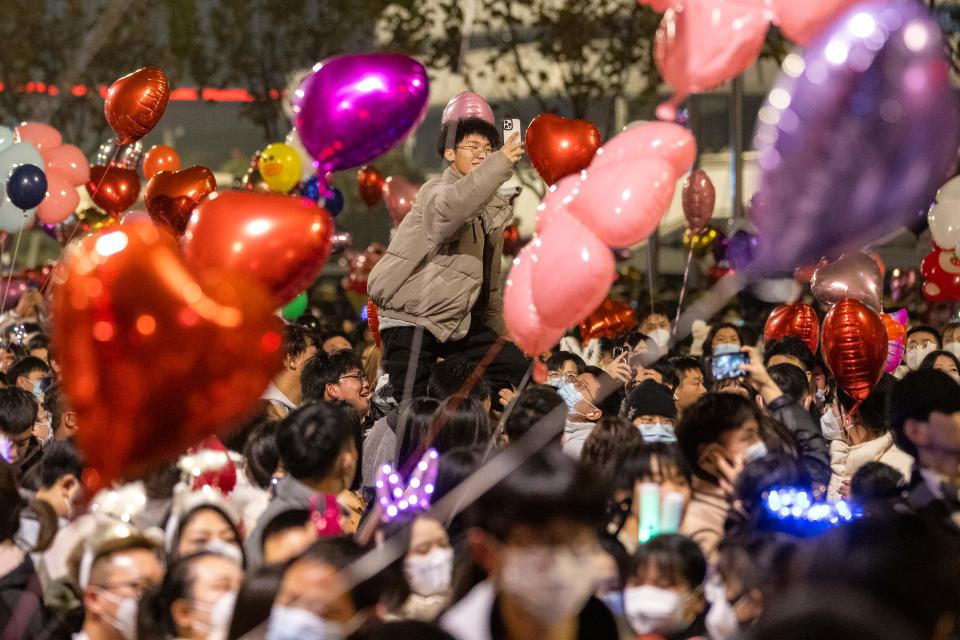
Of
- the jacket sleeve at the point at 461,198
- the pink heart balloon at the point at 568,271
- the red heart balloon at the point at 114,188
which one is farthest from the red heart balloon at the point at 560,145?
the red heart balloon at the point at 114,188

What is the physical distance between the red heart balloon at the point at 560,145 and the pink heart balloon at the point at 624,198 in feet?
5.49

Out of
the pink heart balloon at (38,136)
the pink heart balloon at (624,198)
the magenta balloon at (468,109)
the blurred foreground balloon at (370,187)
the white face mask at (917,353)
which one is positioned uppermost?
the pink heart balloon at (624,198)

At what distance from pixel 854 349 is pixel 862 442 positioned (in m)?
0.58

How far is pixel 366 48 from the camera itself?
20.8m

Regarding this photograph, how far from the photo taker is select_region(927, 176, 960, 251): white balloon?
8094 mm

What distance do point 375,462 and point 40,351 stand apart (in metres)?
4.17

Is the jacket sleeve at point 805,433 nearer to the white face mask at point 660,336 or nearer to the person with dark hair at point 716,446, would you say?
the person with dark hair at point 716,446

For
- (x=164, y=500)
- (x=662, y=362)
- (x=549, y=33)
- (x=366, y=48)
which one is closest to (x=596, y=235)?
(x=164, y=500)

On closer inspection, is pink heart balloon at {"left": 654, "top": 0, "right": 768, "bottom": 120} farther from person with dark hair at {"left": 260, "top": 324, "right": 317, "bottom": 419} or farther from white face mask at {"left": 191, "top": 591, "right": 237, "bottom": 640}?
person with dark hair at {"left": 260, "top": 324, "right": 317, "bottom": 419}

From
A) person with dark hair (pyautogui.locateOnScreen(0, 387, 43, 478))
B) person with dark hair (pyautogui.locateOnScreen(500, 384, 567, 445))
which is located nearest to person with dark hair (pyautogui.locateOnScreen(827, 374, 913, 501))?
person with dark hair (pyautogui.locateOnScreen(500, 384, 567, 445))

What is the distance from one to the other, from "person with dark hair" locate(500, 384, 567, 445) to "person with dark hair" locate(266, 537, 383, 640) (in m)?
1.79

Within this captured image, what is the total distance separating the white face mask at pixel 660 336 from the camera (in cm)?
866

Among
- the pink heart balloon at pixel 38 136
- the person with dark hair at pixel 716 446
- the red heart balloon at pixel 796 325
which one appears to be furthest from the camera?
the pink heart balloon at pixel 38 136

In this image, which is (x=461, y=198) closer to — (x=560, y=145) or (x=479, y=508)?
(x=560, y=145)
